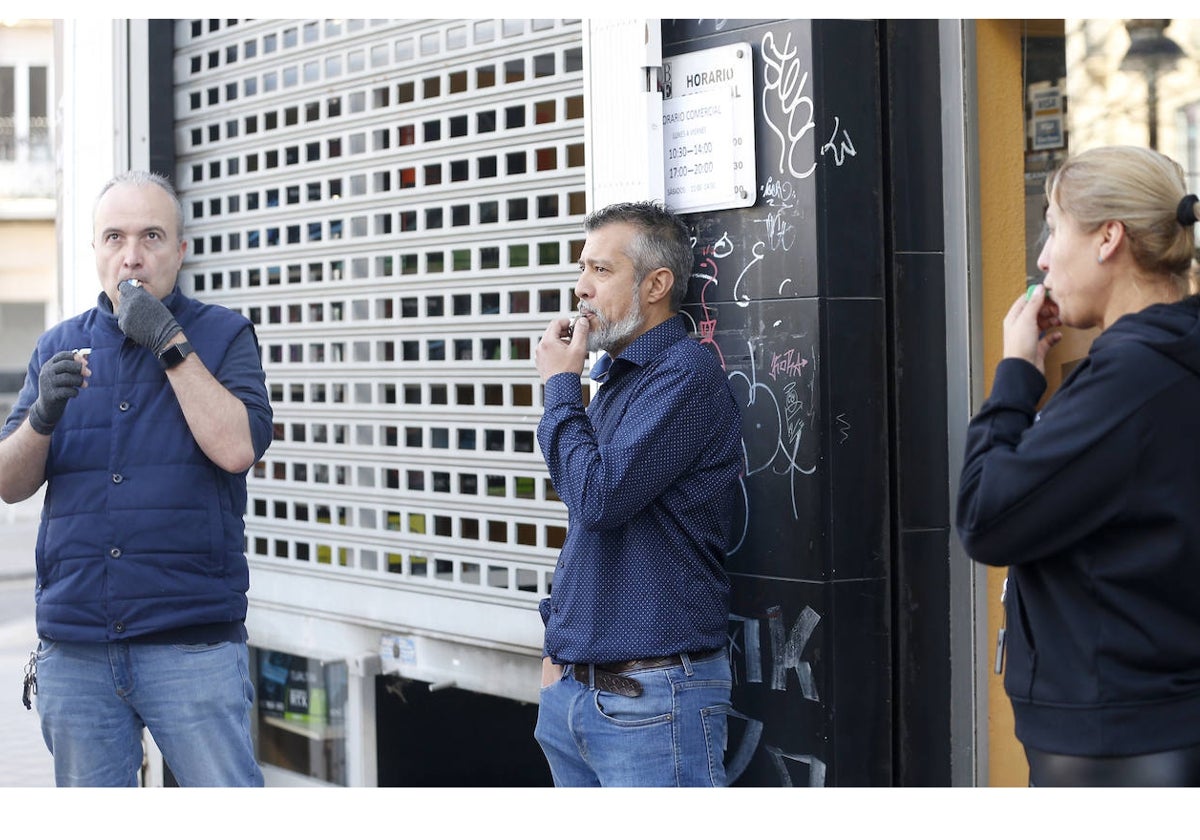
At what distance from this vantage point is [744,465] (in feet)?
14.0

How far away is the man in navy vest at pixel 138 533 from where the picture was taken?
347cm

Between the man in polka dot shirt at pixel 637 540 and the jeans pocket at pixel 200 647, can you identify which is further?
the jeans pocket at pixel 200 647

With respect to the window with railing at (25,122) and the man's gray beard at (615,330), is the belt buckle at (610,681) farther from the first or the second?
the window with railing at (25,122)

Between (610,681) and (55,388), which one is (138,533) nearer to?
(55,388)

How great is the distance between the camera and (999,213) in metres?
4.33

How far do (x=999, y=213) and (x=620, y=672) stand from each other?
2.04m

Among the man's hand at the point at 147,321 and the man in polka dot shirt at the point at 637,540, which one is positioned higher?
the man's hand at the point at 147,321

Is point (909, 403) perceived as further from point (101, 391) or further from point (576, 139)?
point (101, 391)

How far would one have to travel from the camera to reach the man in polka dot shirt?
3.29 m

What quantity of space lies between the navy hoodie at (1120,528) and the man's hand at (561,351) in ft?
3.96

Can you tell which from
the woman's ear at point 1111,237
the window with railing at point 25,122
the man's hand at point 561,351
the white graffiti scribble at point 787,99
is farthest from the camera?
the window with railing at point 25,122

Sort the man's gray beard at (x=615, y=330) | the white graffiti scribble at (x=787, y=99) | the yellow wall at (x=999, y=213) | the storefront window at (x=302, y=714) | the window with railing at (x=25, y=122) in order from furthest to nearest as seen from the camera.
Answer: the window with railing at (x=25, y=122)
the storefront window at (x=302, y=714)
the yellow wall at (x=999, y=213)
the white graffiti scribble at (x=787, y=99)
the man's gray beard at (x=615, y=330)

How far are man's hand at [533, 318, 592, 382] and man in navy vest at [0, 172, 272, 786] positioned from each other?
2.66ft

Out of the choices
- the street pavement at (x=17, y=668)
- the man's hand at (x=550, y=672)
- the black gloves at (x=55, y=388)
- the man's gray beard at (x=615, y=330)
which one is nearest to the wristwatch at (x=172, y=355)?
the black gloves at (x=55, y=388)
